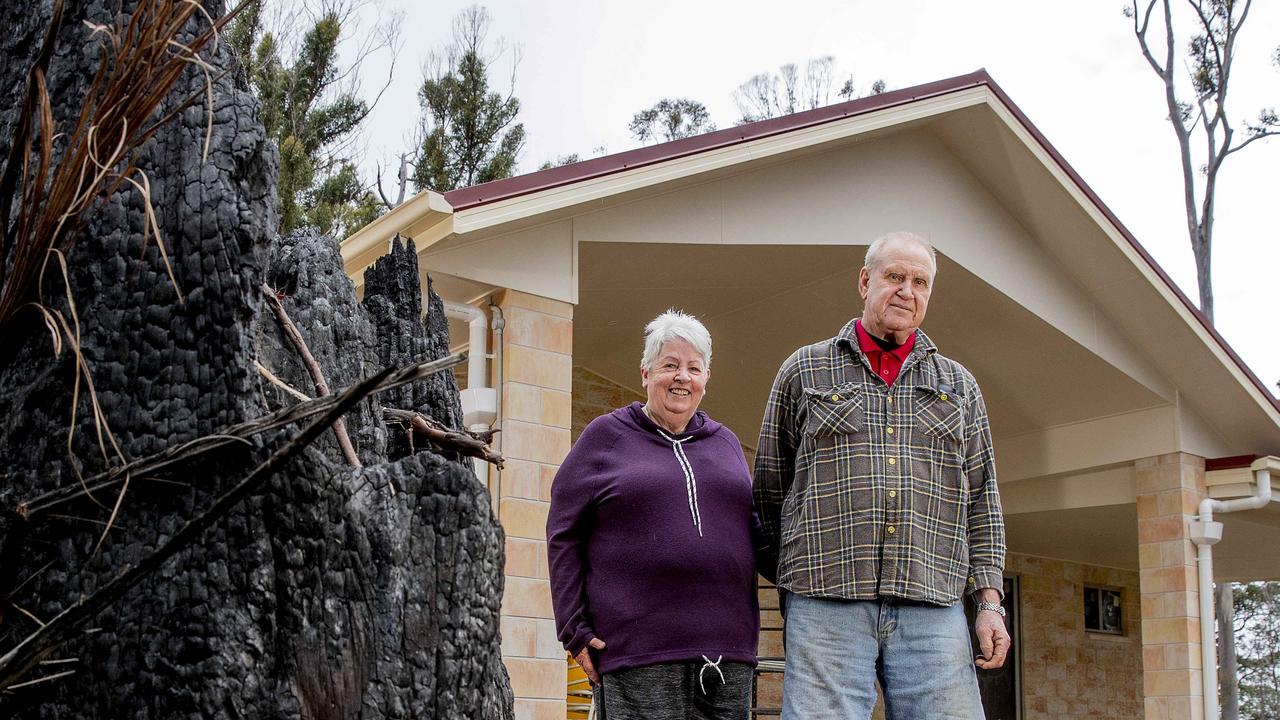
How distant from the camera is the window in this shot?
45.0 feet

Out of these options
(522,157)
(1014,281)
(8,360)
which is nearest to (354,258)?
(1014,281)

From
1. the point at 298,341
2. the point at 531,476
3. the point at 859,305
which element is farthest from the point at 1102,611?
the point at 298,341

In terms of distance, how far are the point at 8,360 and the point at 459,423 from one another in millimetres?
689

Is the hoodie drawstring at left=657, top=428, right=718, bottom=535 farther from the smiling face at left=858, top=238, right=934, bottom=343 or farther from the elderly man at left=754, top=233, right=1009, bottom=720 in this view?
the smiling face at left=858, top=238, right=934, bottom=343

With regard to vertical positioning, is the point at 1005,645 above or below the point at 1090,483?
below

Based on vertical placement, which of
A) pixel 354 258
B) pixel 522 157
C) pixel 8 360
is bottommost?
pixel 8 360

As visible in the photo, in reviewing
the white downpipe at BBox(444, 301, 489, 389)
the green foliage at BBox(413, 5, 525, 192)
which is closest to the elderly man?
the white downpipe at BBox(444, 301, 489, 389)

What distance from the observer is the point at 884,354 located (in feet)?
10.8

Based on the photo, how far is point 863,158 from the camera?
27.9 feet

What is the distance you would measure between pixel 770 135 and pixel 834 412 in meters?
4.65

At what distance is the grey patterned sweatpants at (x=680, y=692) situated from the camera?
3207 mm

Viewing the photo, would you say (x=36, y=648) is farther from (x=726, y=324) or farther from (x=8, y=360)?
(x=726, y=324)

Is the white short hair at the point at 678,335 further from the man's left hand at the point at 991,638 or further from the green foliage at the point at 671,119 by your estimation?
the green foliage at the point at 671,119

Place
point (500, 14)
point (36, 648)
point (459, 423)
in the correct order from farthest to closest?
point (500, 14), point (459, 423), point (36, 648)
